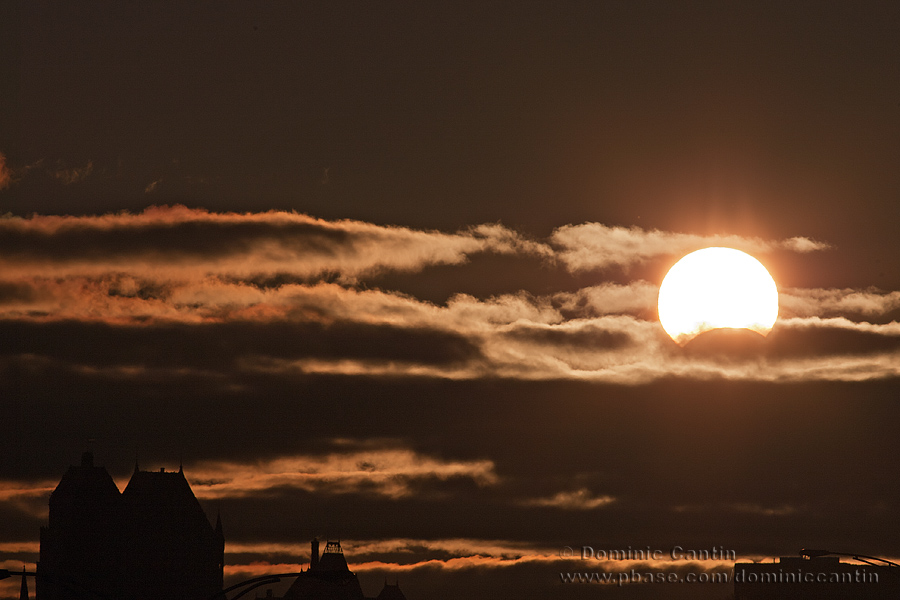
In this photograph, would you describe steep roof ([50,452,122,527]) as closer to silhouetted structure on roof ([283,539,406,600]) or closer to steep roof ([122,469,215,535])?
steep roof ([122,469,215,535])

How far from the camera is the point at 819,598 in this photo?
601 ft

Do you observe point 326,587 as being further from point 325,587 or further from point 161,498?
point 161,498

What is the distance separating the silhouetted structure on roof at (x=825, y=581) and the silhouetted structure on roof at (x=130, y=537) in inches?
3537

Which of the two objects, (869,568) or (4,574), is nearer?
(4,574)

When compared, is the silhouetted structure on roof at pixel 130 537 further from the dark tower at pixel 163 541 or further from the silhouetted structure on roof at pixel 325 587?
the silhouetted structure on roof at pixel 325 587

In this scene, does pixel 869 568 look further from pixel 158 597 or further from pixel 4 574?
pixel 4 574

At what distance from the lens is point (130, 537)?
146 meters

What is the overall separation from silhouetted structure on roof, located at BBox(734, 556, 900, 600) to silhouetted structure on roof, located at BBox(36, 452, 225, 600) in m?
89.8

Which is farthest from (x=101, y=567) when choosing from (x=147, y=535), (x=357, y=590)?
(x=357, y=590)

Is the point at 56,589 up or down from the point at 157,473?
down

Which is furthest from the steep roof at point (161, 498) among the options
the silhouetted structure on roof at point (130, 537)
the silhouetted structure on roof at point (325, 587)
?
the silhouetted structure on roof at point (325, 587)

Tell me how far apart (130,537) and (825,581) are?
4012 inches

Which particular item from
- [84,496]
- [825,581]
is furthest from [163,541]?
[825,581]

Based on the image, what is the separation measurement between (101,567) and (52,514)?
28.0 feet
